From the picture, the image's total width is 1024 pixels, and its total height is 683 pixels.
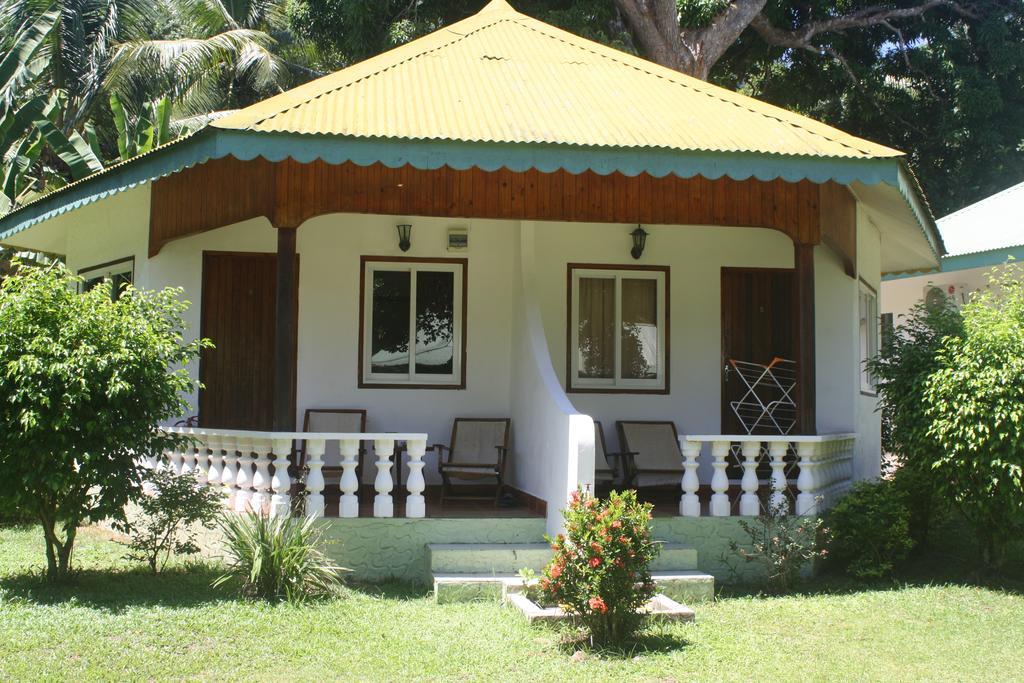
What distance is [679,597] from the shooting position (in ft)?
27.8

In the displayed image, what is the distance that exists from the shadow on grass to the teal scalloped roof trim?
10.7ft

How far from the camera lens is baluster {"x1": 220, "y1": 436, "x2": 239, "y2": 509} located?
934 cm

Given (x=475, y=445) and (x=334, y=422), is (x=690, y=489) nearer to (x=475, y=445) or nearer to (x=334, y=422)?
(x=475, y=445)

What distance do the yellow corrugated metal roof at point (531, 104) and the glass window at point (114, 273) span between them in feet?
10.7

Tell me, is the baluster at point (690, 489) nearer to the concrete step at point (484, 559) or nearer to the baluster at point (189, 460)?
the concrete step at point (484, 559)

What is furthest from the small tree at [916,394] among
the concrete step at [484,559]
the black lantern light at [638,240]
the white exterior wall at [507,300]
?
the concrete step at [484,559]

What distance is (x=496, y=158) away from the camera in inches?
343

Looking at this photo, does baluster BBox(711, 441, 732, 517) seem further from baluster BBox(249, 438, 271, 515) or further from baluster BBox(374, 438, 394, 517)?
baluster BBox(249, 438, 271, 515)

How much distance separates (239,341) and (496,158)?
15.2 ft

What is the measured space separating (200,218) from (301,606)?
4315 millimetres

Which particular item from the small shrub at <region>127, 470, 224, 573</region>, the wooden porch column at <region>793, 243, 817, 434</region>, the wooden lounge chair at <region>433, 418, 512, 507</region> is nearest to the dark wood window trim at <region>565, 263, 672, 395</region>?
the wooden lounge chair at <region>433, 418, 512, 507</region>

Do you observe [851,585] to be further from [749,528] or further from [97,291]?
[97,291]

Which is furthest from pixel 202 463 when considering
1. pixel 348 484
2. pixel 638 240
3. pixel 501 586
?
pixel 638 240

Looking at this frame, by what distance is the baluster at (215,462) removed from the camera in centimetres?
955
